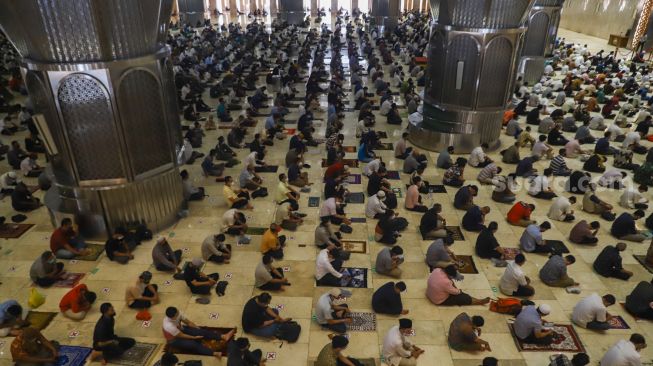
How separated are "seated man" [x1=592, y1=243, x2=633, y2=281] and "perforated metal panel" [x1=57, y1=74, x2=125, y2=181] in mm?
8311

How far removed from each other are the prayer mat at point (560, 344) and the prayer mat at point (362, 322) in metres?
1.95

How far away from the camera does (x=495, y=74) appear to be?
37.6 feet

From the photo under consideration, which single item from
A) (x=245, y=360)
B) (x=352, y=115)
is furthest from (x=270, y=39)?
(x=245, y=360)

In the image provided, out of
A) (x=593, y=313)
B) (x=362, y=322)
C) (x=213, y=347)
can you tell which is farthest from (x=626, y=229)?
(x=213, y=347)

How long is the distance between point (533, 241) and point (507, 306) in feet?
6.20

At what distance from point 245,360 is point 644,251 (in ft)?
24.1

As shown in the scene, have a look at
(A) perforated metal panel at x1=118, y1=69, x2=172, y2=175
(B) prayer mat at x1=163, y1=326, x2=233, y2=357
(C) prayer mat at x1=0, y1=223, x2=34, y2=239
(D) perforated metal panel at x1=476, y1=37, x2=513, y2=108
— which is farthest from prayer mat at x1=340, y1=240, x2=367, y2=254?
(C) prayer mat at x1=0, y1=223, x2=34, y2=239

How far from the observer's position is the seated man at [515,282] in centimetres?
685

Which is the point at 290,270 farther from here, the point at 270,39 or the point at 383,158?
the point at 270,39

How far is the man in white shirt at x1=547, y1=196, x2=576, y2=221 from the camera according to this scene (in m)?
8.93

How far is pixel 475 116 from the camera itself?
11.9 meters

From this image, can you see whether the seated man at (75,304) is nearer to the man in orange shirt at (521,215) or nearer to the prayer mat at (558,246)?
the man in orange shirt at (521,215)

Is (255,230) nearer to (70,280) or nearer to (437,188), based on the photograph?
(70,280)

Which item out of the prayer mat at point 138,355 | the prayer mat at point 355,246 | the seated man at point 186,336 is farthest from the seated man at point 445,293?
the prayer mat at point 138,355
